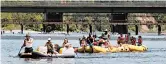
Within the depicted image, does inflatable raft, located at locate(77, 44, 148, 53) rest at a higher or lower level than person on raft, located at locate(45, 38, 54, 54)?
lower

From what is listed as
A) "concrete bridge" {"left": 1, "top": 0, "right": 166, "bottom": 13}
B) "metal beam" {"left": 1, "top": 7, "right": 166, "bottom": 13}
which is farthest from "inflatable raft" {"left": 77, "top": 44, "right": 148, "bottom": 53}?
"metal beam" {"left": 1, "top": 7, "right": 166, "bottom": 13}

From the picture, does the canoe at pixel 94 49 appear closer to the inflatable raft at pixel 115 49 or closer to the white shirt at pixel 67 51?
the inflatable raft at pixel 115 49

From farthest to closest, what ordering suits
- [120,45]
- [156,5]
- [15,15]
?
[15,15]
[156,5]
[120,45]

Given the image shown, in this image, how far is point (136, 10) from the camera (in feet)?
430

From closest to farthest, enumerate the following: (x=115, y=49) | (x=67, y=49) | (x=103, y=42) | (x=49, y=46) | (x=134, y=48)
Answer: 1. (x=49, y=46)
2. (x=67, y=49)
3. (x=103, y=42)
4. (x=115, y=49)
5. (x=134, y=48)

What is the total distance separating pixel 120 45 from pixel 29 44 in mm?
15038

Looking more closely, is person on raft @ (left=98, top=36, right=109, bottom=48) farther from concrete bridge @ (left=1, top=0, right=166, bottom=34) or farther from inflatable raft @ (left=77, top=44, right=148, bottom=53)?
concrete bridge @ (left=1, top=0, right=166, bottom=34)

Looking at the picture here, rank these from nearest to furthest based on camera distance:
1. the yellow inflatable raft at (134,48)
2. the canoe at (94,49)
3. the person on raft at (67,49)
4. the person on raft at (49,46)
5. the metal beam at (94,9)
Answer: the person on raft at (49,46)
the person on raft at (67,49)
the canoe at (94,49)
the yellow inflatable raft at (134,48)
the metal beam at (94,9)

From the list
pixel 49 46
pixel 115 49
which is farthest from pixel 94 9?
pixel 49 46

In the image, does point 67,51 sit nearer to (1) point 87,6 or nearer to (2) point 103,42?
(2) point 103,42

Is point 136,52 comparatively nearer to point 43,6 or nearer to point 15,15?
point 43,6

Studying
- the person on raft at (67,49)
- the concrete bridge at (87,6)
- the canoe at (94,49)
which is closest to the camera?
the person on raft at (67,49)

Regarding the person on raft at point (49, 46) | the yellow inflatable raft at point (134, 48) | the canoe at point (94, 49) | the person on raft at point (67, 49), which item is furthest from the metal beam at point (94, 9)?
the person on raft at point (49, 46)

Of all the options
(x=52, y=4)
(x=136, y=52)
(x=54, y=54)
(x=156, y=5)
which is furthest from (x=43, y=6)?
(x=54, y=54)
